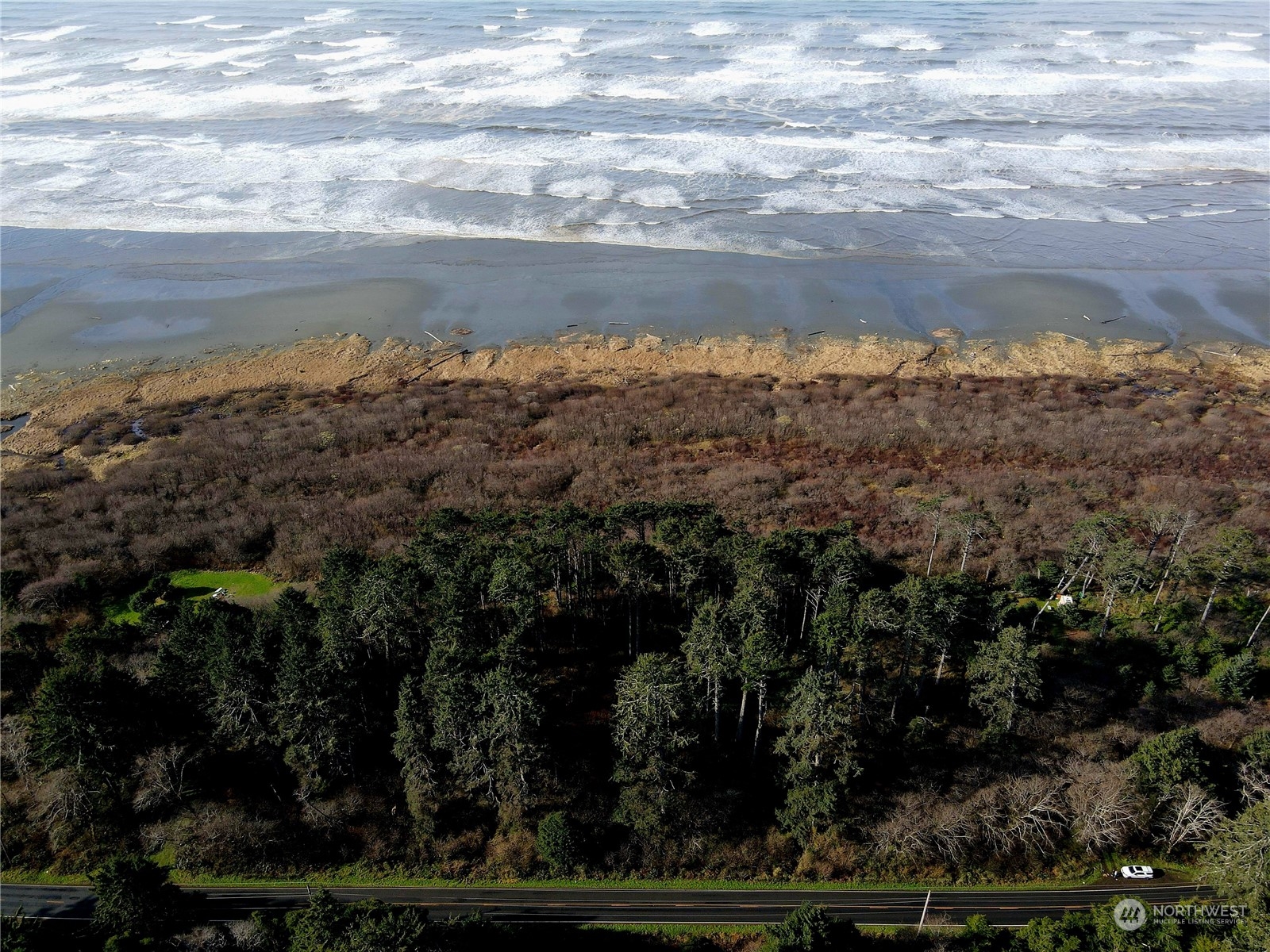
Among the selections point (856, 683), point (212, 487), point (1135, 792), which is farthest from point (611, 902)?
point (212, 487)

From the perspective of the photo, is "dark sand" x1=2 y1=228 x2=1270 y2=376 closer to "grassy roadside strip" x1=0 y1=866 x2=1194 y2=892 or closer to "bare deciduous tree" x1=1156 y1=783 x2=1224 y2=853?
"bare deciduous tree" x1=1156 y1=783 x2=1224 y2=853

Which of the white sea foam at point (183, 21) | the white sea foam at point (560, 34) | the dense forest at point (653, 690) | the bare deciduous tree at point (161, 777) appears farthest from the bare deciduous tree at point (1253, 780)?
the white sea foam at point (183, 21)

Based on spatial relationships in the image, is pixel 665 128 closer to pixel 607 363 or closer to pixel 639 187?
pixel 639 187

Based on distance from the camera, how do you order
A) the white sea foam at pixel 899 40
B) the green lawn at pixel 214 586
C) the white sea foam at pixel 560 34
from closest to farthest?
the green lawn at pixel 214 586 < the white sea foam at pixel 899 40 < the white sea foam at pixel 560 34

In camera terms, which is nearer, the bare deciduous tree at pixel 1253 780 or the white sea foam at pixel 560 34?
the bare deciduous tree at pixel 1253 780

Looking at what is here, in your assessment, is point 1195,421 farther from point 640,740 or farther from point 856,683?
point 640,740

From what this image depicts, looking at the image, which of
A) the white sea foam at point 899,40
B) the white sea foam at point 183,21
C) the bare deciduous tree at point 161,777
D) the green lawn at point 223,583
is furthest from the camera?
the white sea foam at point 183,21

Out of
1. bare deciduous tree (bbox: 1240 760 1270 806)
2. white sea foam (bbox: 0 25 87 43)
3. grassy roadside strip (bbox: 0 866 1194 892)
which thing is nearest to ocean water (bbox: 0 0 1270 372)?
white sea foam (bbox: 0 25 87 43)

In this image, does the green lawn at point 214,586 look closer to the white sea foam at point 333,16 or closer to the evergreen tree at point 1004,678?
the evergreen tree at point 1004,678
